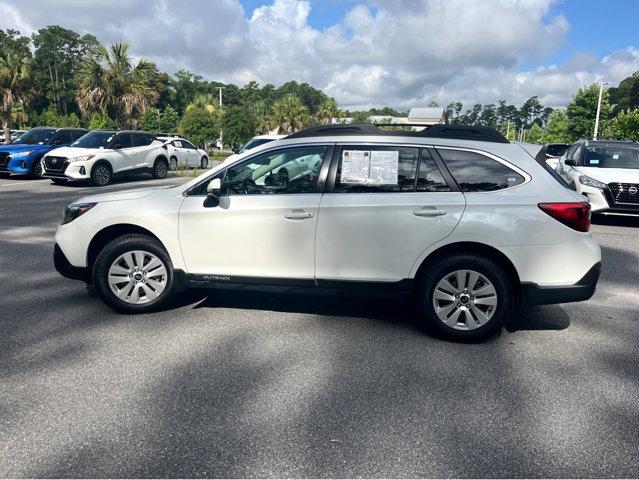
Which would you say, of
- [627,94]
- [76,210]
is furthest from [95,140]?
[627,94]

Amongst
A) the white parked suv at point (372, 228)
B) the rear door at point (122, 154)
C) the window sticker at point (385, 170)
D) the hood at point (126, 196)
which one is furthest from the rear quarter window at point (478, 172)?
the rear door at point (122, 154)

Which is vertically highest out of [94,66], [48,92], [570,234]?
[48,92]

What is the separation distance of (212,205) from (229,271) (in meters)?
0.60

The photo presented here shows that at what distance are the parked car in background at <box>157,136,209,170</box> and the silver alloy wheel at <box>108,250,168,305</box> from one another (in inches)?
690

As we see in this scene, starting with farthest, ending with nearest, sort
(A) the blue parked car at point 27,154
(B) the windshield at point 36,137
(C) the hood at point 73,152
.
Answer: (B) the windshield at point 36,137 → (A) the blue parked car at point 27,154 → (C) the hood at point 73,152

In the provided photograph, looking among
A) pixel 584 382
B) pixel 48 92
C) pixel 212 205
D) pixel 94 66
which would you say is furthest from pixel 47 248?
pixel 48 92

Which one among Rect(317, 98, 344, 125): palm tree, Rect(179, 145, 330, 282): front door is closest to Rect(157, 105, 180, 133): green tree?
Rect(317, 98, 344, 125): palm tree

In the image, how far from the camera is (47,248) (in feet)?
25.0

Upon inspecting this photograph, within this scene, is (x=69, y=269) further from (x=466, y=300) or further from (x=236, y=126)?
(x=236, y=126)

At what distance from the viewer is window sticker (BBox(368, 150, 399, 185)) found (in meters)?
4.39

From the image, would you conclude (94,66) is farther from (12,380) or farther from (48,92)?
(48,92)

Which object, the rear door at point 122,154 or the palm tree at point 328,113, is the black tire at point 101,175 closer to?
the rear door at point 122,154

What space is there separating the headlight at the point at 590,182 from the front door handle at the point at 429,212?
760 cm

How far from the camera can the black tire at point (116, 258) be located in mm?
4746
